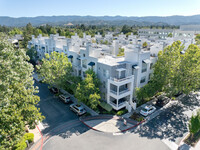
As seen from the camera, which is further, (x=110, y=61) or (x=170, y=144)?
(x=110, y=61)

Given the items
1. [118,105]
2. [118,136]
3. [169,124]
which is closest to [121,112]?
[118,105]

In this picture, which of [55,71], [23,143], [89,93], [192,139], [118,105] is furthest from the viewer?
[55,71]

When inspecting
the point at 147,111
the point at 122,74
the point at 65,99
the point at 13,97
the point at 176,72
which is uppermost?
the point at 13,97

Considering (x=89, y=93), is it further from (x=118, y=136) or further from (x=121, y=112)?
(x=118, y=136)

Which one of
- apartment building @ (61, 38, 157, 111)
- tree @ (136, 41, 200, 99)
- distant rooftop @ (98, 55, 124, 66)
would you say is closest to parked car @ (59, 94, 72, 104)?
apartment building @ (61, 38, 157, 111)

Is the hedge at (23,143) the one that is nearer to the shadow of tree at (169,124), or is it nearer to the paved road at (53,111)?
the paved road at (53,111)

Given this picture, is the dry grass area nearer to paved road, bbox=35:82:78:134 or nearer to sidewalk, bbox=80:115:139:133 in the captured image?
sidewalk, bbox=80:115:139:133

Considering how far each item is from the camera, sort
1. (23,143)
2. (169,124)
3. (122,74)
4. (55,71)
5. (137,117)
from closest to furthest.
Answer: (23,143), (169,124), (137,117), (122,74), (55,71)

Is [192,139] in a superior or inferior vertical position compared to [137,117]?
inferior
